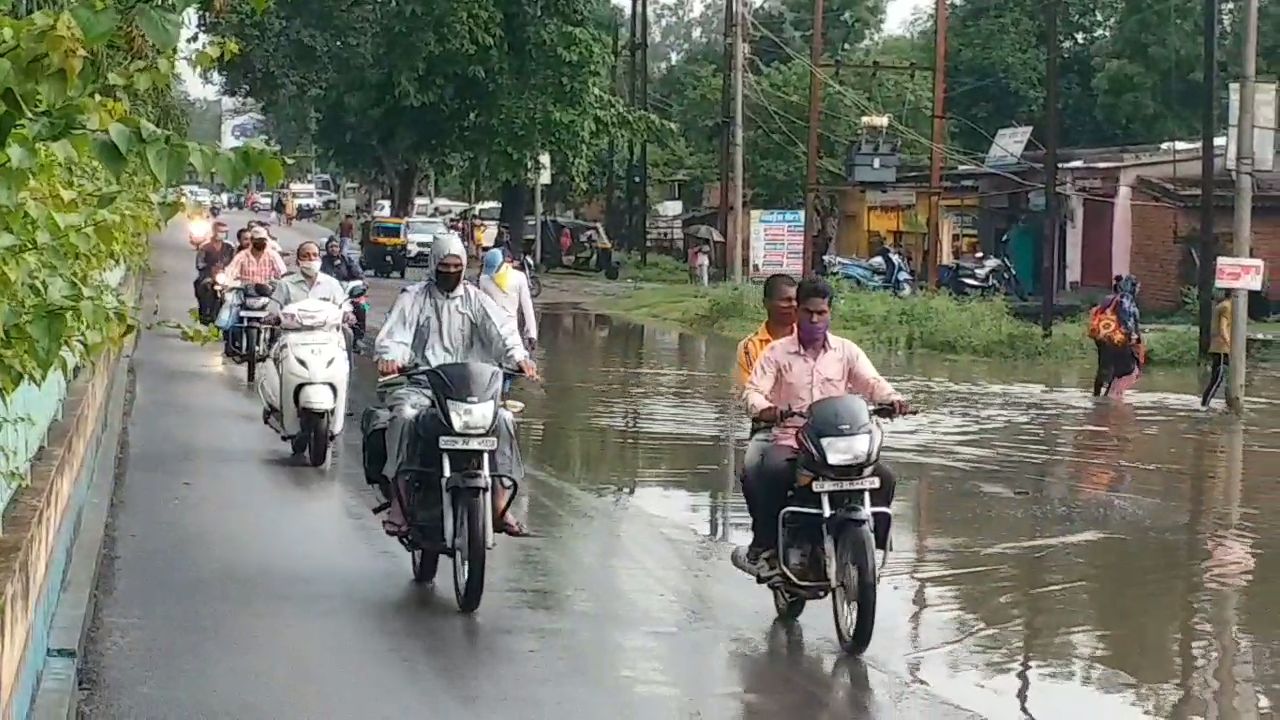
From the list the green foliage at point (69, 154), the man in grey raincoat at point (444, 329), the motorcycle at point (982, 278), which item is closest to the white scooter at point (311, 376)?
the man in grey raincoat at point (444, 329)

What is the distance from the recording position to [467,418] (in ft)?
28.3

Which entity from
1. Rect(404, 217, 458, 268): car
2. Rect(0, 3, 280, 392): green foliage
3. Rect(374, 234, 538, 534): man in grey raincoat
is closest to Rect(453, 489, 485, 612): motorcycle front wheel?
Rect(374, 234, 538, 534): man in grey raincoat

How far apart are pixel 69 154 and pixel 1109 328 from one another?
64.2 ft

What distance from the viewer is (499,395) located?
8.77 metres

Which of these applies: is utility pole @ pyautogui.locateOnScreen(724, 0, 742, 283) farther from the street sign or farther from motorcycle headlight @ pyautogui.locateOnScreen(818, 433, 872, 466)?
motorcycle headlight @ pyautogui.locateOnScreen(818, 433, 872, 466)

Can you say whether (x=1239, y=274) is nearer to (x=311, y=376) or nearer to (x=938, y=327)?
(x=938, y=327)

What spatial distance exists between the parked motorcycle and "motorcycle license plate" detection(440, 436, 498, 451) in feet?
4.73

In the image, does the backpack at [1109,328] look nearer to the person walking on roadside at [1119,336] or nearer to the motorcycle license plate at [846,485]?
the person walking on roadside at [1119,336]

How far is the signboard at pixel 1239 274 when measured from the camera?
20828mm

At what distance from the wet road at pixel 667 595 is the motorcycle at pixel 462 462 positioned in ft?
0.99

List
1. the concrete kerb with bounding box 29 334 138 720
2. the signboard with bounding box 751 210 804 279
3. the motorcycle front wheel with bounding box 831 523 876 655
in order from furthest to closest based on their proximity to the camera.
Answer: the signboard with bounding box 751 210 804 279 → the motorcycle front wheel with bounding box 831 523 876 655 → the concrete kerb with bounding box 29 334 138 720

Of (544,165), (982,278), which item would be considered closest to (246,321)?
(544,165)

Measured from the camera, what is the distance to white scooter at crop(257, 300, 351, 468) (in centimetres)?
1373

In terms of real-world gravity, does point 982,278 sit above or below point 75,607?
above
